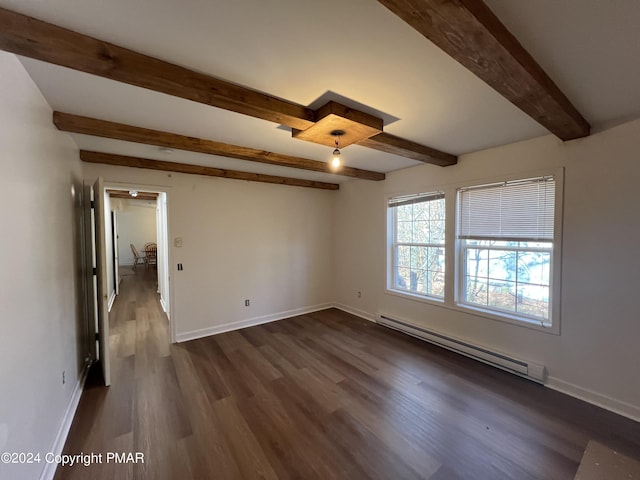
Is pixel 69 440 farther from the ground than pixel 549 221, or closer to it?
closer to it

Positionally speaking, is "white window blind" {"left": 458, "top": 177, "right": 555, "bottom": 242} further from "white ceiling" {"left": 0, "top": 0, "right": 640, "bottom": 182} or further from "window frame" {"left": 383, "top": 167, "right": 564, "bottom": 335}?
"white ceiling" {"left": 0, "top": 0, "right": 640, "bottom": 182}

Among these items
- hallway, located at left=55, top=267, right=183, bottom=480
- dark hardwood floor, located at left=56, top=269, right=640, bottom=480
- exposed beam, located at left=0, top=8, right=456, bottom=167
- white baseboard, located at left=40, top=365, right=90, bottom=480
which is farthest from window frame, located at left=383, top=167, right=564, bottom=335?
white baseboard, located at left=40, top=365, right=90, bottom=480

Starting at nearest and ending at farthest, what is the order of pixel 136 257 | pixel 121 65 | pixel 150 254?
pixel 121 65, pixel 150 254, pixel 136 257

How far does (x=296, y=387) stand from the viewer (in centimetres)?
258

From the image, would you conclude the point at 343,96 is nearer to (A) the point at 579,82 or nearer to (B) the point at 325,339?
(A) the point at 579,82

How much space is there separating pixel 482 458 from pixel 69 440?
2.88m

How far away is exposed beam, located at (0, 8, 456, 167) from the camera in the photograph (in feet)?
3.71

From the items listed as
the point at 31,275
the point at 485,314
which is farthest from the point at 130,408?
the point at 485,314

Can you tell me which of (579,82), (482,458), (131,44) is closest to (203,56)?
(131,44)

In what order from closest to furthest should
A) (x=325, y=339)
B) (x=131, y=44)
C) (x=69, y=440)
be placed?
(x=131, y=44)
(x=69, y=440)
(x=325, y=339)

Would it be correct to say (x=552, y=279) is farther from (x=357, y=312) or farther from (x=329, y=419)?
(x=357, y=312)

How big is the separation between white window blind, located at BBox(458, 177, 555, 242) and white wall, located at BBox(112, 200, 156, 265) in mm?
10960

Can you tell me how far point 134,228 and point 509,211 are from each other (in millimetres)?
12242

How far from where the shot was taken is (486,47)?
3.84 feet
